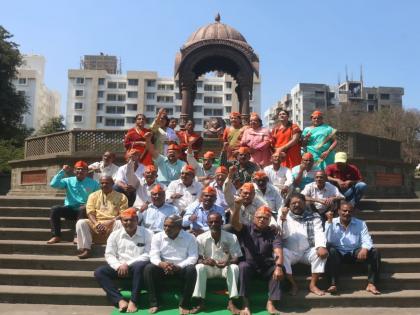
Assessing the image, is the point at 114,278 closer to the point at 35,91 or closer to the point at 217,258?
the point at 217,258

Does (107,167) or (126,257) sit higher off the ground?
(107,167)

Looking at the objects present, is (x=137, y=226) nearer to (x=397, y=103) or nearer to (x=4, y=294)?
(x=4, y=294)

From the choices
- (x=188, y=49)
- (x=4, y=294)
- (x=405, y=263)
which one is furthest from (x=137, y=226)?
(x=188, y=49)

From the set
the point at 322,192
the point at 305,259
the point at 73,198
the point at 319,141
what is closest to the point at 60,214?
the point at 73,198

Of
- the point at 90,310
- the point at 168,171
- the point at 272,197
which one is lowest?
the point at 90,310

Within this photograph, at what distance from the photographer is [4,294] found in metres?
6.00

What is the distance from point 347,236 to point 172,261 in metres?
2.67

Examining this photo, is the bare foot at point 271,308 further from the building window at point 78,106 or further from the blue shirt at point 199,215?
the building window at point 78,106

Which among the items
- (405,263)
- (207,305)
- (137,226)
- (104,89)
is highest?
(104,89)

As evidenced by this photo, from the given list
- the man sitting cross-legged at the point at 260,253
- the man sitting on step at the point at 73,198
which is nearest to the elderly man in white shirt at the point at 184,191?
the man sitting cross-legged at the point at 260,253

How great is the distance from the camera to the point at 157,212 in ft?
21.5

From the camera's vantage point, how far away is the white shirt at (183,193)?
274 inches

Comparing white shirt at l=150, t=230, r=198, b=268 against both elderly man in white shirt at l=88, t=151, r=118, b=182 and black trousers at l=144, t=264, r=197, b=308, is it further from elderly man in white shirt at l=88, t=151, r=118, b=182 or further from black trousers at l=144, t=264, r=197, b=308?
elderly man in white shirt at l=88, t=151, r=118, b=182

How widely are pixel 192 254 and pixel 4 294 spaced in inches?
112
